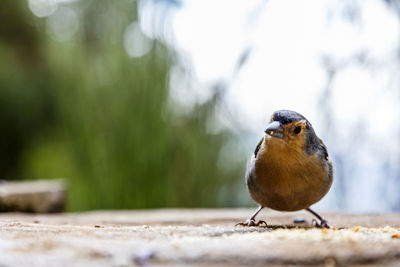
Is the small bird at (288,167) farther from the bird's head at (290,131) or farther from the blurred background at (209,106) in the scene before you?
the blurred background at (209,106)

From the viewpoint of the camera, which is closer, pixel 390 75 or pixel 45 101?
pixel 390 75

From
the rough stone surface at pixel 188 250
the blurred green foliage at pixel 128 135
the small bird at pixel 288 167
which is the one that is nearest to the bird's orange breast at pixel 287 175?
the small bird at pixel 288 167

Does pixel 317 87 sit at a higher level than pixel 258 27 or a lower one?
lower

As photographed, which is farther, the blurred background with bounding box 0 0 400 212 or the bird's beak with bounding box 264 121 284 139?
the blurred background with bounding box 0 0 400 212

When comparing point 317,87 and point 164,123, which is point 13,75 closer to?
point 164,123

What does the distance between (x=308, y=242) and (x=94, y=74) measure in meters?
4.43

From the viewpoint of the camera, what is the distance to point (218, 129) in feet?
16.4

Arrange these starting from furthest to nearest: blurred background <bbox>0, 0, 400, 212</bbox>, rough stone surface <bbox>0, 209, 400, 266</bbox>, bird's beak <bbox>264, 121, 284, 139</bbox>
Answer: blurred background <bbox>0, 0, 400, 212</bbox>
bird's beak <bbox>264, 121, 284, 139</bbox>
rough stone surface <bbox>0, 209, 400, 266</bbox>

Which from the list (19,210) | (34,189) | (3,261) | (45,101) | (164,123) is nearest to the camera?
(3,261)

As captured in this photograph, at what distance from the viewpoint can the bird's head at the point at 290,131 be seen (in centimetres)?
191

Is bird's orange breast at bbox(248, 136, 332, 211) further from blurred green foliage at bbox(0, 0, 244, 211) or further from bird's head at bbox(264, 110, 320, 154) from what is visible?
blurred green foliage at bbox(0, 0, 244, 211)

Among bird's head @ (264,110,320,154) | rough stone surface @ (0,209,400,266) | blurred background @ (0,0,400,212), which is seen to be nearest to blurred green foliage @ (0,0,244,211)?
blurred background @ (0,0,400,212)

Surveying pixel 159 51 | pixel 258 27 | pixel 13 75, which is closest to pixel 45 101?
pixel 13 75

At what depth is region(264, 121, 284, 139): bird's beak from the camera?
1867 mm
